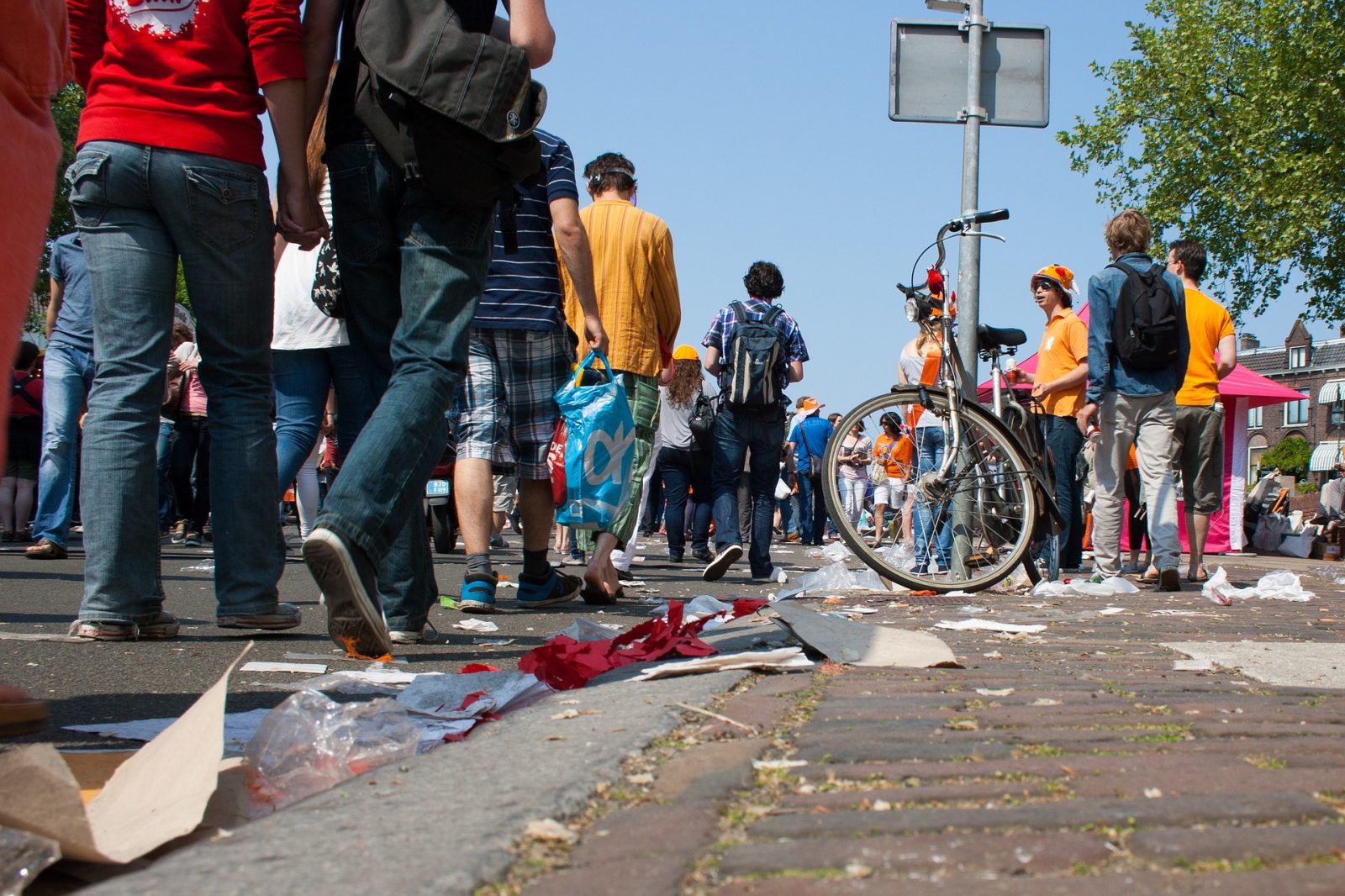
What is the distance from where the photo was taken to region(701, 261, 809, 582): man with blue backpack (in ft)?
26.5

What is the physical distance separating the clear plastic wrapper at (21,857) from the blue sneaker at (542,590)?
430 cm

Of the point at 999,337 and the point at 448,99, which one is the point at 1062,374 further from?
the point at 448,99

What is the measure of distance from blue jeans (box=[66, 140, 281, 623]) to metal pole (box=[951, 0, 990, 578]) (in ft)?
12.1

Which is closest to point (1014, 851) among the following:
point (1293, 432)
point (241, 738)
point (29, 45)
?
point (241, 738)

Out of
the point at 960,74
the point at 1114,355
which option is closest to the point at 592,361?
the point at 1114,355

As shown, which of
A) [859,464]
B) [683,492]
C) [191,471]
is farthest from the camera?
[859,464]

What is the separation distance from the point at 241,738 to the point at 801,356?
621 cm

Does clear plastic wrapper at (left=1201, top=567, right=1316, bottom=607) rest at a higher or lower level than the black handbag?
lower

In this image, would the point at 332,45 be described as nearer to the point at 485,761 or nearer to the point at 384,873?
the point at 485,761

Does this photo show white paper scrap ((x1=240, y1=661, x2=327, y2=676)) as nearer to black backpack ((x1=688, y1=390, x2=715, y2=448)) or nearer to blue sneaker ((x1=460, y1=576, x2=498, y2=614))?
blue sneaker ((x1=460, y1=576, x2=498, y2=614))

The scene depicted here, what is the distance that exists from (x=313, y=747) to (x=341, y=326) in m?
3.42

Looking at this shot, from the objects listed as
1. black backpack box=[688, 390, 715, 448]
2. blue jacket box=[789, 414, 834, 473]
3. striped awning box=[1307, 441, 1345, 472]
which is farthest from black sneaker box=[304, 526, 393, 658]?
striped awning box=[1307, 441, 1345, 472]

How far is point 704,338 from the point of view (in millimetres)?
8648

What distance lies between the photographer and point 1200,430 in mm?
8312
